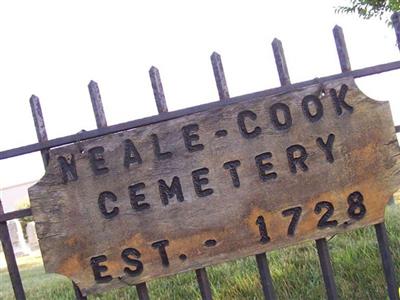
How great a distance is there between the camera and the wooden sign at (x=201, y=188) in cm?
229

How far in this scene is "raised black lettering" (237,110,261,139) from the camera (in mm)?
2324

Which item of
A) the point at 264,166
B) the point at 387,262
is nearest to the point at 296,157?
the point at 264,166

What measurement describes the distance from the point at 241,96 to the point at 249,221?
21.7 inches

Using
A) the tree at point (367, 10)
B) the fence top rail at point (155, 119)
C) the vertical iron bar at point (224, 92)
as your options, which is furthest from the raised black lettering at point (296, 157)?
the tree at point (367, 10)

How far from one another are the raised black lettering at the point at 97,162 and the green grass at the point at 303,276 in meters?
1.39

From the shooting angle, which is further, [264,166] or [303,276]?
[303,276]

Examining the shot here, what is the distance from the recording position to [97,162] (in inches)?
90.5

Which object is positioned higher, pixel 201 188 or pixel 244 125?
pixel 244 125

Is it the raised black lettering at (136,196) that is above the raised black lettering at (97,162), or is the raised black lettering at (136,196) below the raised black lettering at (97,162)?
below

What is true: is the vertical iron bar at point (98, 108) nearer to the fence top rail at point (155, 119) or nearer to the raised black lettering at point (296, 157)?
the fence top rail at point (155, 119)

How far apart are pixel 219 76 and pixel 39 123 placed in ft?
2.74

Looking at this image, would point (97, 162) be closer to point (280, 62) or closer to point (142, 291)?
point (142, 291)

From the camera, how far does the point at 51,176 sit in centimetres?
229

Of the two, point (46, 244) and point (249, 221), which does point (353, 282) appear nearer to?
point (249, 221)
